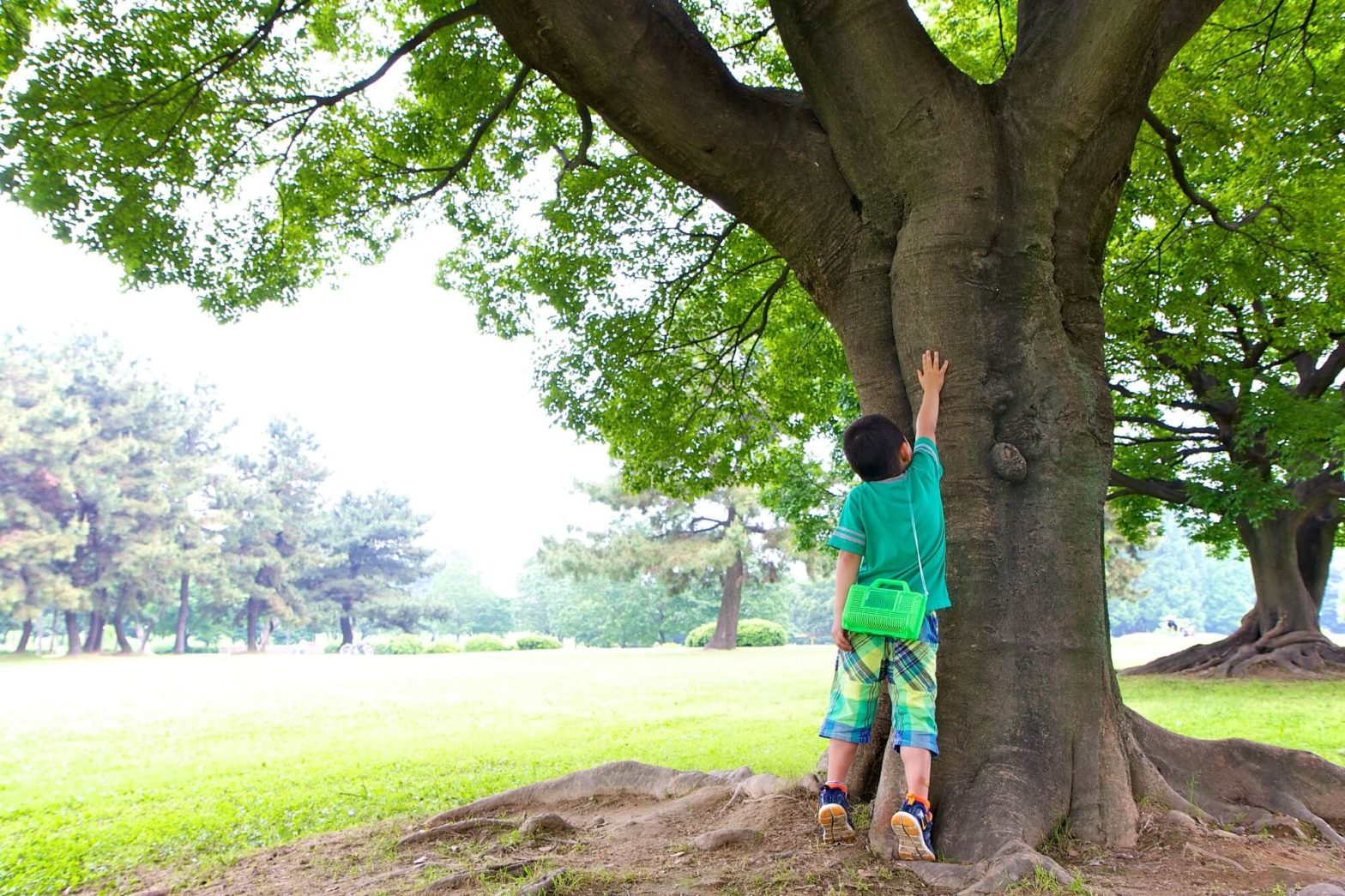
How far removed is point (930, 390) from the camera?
4.04 metres

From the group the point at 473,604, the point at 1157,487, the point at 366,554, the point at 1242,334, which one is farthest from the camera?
the point at 473,604

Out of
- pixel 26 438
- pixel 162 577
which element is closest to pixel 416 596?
pixel 162 577

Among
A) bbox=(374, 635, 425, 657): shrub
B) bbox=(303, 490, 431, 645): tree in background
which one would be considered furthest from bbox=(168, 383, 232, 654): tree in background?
bbox=(374, 635, 425, 657): shrub

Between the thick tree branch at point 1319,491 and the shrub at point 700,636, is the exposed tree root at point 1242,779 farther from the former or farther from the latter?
the shrub at point 700,636

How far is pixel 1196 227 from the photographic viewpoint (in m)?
9.23

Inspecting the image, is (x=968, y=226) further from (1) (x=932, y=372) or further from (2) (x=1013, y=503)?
(2) (x=1013, y=503)

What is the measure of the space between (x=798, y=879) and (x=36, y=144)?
6537 millimetres

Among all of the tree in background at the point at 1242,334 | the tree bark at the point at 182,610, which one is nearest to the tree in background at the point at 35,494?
the tree bark at the point at 182,610

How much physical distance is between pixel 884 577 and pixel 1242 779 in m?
2.42

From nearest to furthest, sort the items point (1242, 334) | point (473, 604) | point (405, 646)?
point (1242, 334) → point (405, 646) → point (473, 604)

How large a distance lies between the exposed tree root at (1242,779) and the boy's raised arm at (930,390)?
1771 mm

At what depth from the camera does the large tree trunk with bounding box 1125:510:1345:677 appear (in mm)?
15797

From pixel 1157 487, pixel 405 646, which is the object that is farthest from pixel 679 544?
pixel 1157 487

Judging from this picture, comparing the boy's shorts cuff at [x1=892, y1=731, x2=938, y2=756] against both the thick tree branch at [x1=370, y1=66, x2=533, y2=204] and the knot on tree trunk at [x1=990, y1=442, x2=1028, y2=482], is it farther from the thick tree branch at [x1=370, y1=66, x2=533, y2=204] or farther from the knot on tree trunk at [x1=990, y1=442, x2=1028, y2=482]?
the thick tree branch at [x1=370, y1=66, x2=533, y2=204]
